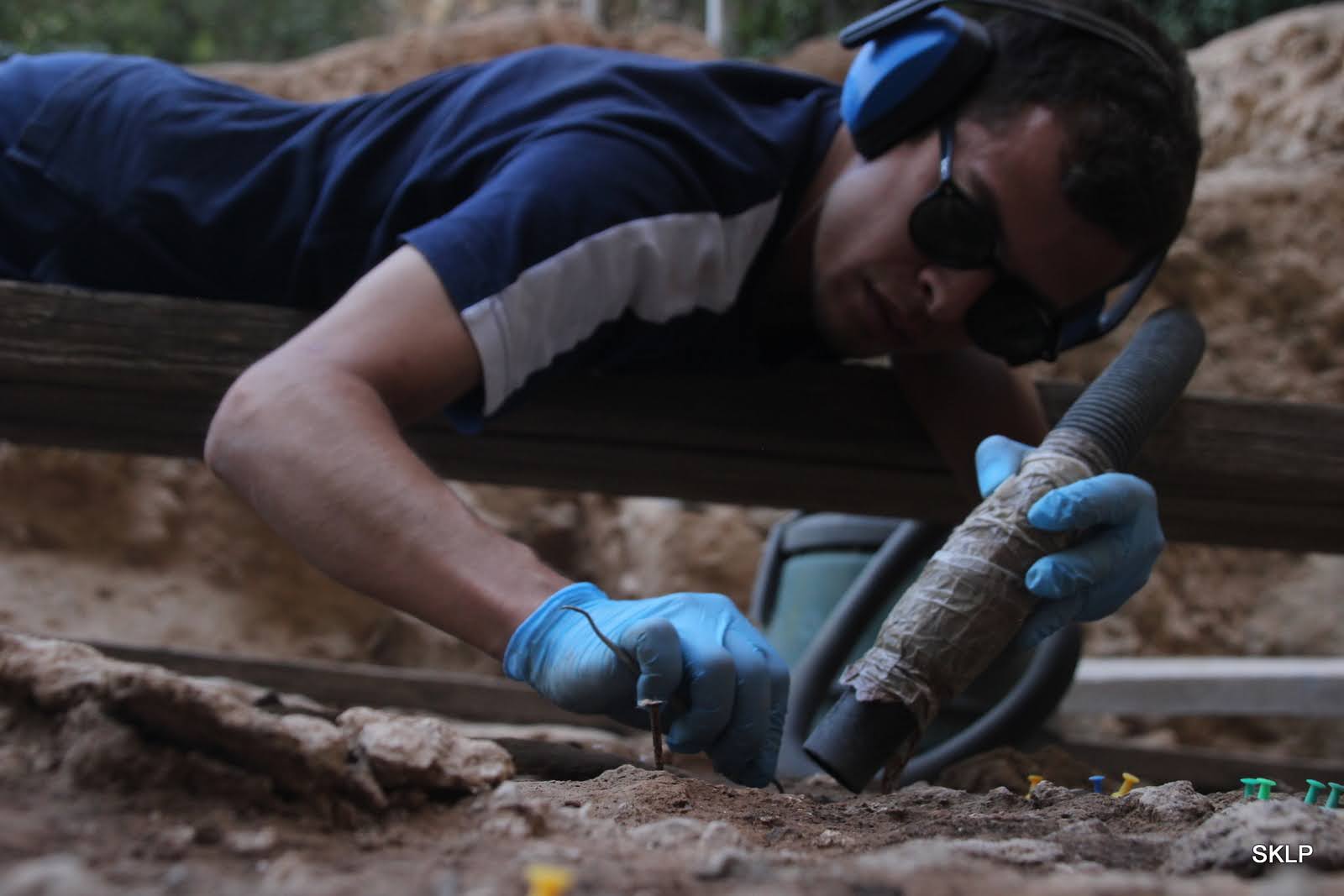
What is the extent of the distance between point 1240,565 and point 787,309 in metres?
2.91

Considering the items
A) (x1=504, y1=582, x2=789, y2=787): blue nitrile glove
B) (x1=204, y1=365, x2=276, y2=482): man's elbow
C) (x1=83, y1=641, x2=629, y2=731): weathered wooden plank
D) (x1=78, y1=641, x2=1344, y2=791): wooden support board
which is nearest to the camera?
(x1=504, y1=582, x2=789, y2=787): blue nitrile glove

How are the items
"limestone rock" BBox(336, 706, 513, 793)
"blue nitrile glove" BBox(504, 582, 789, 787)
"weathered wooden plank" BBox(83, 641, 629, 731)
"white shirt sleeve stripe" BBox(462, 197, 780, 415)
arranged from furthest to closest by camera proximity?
"weathered wooden plank" BBox(83, 641, 629, 731)
"white shirt sleeve stripe" BBox(462, 197, 780, 415)
"blue nitrile glove" BBox(504, 582, 789, 787)
"limestone rock" BBox(336, 706, 513, 793)

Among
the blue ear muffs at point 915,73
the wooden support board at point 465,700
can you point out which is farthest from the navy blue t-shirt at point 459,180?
the wooden support board at point 465,700

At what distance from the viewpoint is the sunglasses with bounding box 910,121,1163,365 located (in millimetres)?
1389

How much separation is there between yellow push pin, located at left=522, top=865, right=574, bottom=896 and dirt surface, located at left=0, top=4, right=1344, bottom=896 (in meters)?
0.01

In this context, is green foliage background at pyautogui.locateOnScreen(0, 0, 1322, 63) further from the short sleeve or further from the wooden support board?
the short sleeve

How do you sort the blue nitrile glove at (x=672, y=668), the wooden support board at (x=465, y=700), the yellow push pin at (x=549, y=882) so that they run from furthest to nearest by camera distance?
1. the wooden support board at (x=465, y=700)
2. the blue nitrile glove at (x=672, y=668)
3. the yellow push pin at (x=549, y=882)

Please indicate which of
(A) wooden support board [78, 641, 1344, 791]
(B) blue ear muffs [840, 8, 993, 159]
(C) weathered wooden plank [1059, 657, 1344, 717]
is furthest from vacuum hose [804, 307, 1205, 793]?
(C) weathered wooden plank [1059, 657, 1344, 717]

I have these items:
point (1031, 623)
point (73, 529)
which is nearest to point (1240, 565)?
point (1031, 623)

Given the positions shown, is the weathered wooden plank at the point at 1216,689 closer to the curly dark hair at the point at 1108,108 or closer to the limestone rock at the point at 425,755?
the curly dark hair at the point at 1108,108

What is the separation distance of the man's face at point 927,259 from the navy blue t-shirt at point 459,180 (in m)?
0.10

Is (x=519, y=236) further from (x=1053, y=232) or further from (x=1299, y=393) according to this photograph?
(x=1299, y=393)

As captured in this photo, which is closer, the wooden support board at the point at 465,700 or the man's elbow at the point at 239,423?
the man's elbow at the point at 239,423

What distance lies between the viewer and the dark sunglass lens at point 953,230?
138cm
